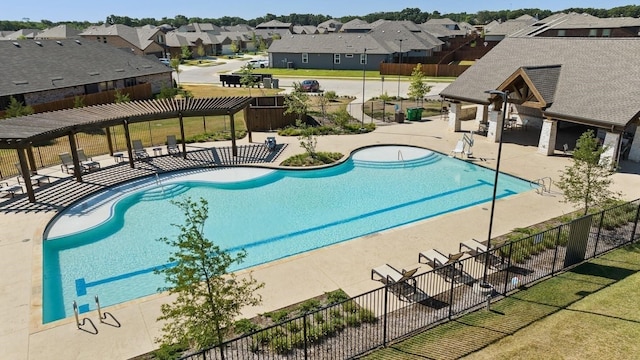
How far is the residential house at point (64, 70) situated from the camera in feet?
120

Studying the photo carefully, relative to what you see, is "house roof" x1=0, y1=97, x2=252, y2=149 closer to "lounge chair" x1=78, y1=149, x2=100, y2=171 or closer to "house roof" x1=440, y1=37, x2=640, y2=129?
"lounge chair" x1=78, y1=149, x2=100, y2=171

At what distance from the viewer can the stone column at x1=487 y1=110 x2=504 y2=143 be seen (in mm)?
29703

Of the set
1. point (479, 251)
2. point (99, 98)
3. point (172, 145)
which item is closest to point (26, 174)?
point (172, 145)

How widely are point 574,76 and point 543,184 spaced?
1009 centimetres

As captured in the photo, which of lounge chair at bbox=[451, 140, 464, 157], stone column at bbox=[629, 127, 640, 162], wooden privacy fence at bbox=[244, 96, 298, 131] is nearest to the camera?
stone column at bbox=[629, 127, 640, 162]

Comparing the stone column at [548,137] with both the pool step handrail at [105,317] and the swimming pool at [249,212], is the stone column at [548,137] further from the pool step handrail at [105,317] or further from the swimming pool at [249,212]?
the pool step handrail at [105,317]

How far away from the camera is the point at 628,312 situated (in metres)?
12.2

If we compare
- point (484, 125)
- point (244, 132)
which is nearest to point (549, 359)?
point (484, 125)

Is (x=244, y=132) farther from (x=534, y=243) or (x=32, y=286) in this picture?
(x=534, y=243)

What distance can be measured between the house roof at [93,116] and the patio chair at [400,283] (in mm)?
16337

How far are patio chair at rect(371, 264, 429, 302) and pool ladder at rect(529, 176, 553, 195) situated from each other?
1144 cm

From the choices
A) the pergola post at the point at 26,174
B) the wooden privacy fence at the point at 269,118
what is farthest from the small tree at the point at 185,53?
the pergola post at the point at 26,174

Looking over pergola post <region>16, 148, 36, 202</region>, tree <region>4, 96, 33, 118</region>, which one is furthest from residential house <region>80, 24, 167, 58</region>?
pergola post <region>16, 148, 36, 202</region>

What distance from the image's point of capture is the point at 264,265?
15.6m
